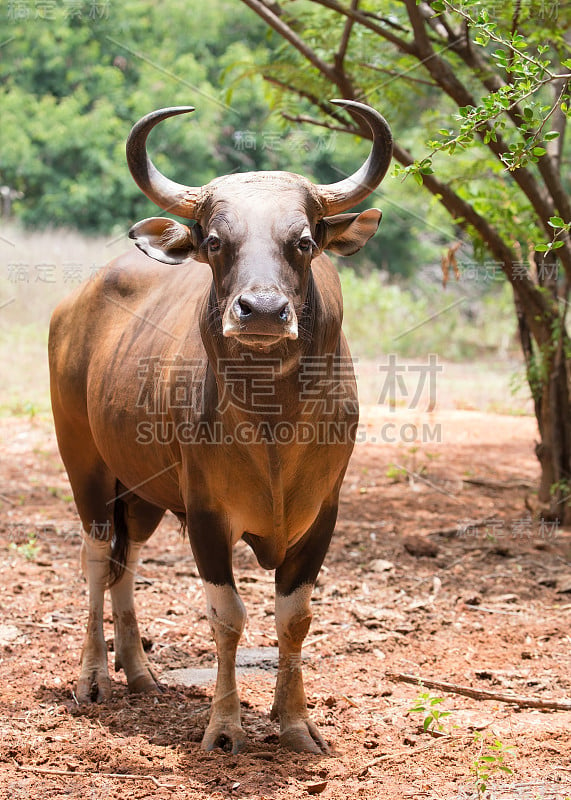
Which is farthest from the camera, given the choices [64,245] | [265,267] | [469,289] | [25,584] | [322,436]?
[469,289]

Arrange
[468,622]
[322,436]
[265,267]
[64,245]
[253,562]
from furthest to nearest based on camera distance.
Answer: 1. [64,245]
2. [253,562]
3. [468,622]
4. [322,436]
5. [265,267]

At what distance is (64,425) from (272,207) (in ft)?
7.39

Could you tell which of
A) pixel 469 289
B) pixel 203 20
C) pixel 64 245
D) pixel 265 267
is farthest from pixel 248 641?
pixel 203 20

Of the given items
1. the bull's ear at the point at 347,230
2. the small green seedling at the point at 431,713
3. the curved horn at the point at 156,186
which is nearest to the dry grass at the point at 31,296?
the curved horn at the point at 156,186

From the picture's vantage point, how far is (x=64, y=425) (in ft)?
17.7

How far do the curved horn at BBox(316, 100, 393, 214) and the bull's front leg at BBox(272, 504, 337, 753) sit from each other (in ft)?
4.38

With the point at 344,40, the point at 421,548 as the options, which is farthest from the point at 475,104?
the point at 421,548

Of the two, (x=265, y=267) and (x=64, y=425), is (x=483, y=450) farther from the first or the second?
(x=265, y=267)

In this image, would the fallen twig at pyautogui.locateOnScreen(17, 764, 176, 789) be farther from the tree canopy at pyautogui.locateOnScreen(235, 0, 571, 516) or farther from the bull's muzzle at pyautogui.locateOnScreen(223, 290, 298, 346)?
the tree canopy at pyautogui.locateOnScreen(235, 0, 571, 516)

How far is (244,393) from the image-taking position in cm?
383

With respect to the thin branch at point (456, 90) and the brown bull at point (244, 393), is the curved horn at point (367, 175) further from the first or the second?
the thin branch at point (456, 90)

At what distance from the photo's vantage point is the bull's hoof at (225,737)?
13.2ft

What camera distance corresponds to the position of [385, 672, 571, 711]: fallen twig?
445cm

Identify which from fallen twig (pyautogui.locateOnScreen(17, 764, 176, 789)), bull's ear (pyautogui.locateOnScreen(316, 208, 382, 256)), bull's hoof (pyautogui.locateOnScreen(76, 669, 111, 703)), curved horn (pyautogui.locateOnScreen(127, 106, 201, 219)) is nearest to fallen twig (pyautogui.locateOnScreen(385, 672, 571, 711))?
bull's hoof (pyautogui.locateOnScreen(76, 669, 111, 703))
